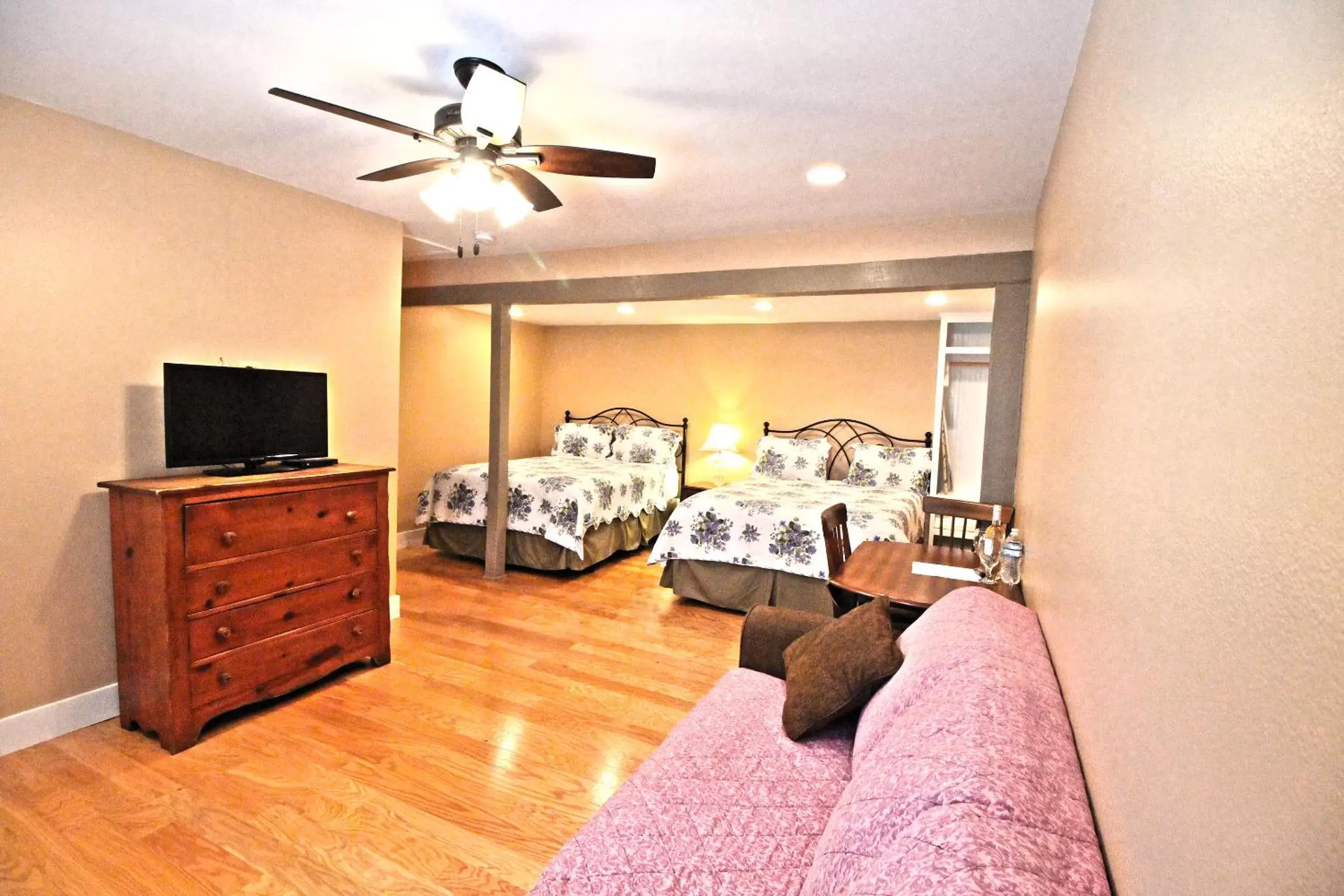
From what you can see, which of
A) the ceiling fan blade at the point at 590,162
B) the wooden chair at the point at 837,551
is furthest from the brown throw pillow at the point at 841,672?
the ceiling fan blade at the point at 590,162

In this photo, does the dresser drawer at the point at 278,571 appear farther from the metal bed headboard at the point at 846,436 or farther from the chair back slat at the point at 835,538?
the metal bed headboard at the point at 846,436

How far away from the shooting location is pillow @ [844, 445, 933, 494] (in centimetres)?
500

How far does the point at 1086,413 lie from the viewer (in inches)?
45.9

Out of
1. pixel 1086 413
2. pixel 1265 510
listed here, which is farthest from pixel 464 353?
pixel 1265 510

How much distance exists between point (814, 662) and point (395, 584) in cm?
300

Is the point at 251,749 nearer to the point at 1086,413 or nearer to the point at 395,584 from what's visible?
the point at 395,584

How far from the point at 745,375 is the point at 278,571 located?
445cm

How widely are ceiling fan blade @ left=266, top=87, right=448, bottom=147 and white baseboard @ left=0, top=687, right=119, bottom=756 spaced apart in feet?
7.92

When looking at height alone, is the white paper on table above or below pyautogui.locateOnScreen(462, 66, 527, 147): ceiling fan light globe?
below

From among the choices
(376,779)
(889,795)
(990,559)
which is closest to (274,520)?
(376,779)

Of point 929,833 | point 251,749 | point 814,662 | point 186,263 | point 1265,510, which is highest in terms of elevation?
point 186,263

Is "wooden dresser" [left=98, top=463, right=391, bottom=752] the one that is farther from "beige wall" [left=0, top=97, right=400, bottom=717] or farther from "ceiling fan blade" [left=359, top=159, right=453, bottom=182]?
"ceiling fan blade" [left=359, top=159, right=453, bottom=182]

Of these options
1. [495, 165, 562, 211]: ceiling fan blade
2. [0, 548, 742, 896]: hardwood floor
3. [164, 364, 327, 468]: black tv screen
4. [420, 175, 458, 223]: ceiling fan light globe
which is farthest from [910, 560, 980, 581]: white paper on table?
[164, 364, 327, 468]: black tv screen

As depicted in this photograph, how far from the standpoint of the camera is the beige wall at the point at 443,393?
5.25 meters
